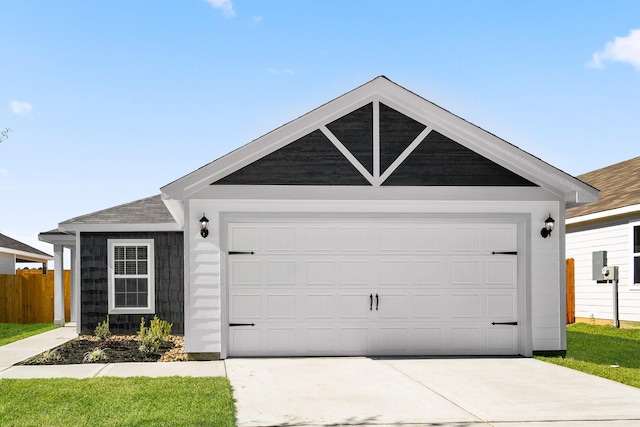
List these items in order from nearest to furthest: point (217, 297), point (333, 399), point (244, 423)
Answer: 1. point (244, 423)
2. point (333, 399)
3. point (217, 297)

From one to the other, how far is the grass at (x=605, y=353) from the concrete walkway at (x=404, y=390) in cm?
58

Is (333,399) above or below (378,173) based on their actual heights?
below

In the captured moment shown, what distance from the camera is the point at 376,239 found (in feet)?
42.0

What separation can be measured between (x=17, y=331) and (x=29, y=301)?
4386 millimetres

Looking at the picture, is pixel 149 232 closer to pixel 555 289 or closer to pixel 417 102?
pixel 417 102

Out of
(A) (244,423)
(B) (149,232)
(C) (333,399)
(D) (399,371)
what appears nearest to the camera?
(A) (244,423)

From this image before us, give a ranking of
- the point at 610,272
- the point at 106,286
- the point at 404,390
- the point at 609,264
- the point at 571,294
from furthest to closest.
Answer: the point at 571,294 → the point at 609,264 → the point at 610,272 → the point at 106,286 → the point at 404,390

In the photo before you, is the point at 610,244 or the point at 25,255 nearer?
the point at 610,244

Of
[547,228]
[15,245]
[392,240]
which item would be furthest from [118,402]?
[15,245]

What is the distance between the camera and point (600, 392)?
9.26 m

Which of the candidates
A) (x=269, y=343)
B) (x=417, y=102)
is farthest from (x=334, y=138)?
(x=269, y=343)

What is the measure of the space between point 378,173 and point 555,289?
3.74 m

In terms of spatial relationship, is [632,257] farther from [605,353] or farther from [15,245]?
[15,245]

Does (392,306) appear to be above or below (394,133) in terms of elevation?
below
